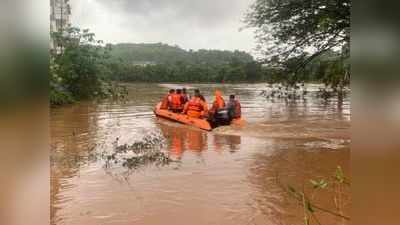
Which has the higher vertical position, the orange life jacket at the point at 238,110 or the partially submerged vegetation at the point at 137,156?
the orange life jacket at the point at 238,110

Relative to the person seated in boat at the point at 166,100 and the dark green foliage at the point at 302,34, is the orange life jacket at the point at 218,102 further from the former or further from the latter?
the dark green foliage at the point at 302,34

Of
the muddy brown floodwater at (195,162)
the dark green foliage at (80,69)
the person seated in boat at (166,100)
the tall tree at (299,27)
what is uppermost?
the tall tree at (299,27)

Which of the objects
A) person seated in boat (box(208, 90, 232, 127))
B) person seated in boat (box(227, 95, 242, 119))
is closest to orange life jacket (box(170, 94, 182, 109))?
person seated in boat (box(208, 90, 232, 127))

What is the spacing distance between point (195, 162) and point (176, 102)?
0.49m

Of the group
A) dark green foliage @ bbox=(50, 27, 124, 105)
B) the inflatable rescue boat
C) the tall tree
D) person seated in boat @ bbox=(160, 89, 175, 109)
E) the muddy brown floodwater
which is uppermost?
the tall tree

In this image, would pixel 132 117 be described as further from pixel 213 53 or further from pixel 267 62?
pixel 267 62

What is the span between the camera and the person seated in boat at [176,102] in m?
3.15

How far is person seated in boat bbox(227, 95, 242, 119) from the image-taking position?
3.03 metres

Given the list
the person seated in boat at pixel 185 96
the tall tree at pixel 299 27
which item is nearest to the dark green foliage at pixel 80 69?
the person seated in boat at pixel 185 96

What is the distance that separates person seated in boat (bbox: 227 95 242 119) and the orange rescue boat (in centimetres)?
29

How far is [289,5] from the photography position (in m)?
3.20

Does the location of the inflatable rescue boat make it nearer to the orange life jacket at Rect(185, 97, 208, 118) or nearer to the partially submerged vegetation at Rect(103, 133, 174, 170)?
the orange life jacket at Rect(185, 97, 208, 118)

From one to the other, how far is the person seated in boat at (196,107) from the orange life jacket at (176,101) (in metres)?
0.05

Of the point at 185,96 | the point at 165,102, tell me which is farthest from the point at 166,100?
the point at 185,96
